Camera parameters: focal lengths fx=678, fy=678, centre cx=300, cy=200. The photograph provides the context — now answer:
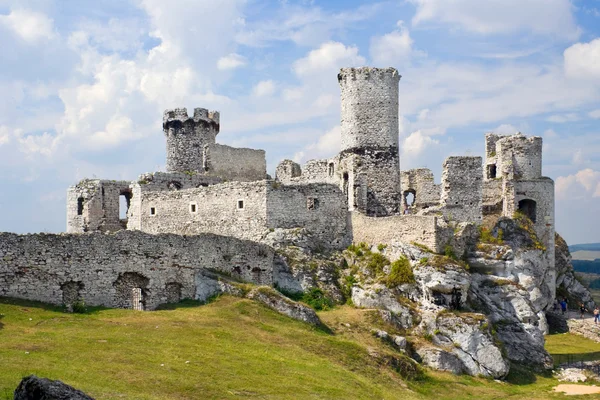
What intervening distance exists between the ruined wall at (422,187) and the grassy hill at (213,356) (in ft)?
64.2

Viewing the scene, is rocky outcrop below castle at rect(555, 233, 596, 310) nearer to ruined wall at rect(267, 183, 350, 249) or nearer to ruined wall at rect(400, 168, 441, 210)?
ruined wall at rect(400, 168, 441, 210)

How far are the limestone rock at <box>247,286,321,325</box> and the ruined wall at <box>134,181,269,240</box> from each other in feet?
25.1

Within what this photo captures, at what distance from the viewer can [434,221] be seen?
36375 millimetres

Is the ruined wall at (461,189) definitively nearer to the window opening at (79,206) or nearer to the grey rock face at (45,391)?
the window opening at (79,206)

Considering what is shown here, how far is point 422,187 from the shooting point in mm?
51312

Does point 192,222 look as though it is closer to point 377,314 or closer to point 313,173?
point 313,173

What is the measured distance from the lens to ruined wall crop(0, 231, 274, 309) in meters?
27.0

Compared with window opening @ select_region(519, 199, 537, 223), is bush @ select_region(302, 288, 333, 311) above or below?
below

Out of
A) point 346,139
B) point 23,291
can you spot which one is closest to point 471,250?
point 346,139

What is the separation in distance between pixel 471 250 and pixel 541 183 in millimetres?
14194

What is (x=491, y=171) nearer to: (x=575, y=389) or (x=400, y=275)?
(x=400, y=275)

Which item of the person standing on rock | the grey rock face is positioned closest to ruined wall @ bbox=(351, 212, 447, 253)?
the person standing on rock

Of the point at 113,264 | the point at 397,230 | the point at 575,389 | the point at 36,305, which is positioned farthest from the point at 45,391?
the point at 397,230

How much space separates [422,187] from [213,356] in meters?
31.3
